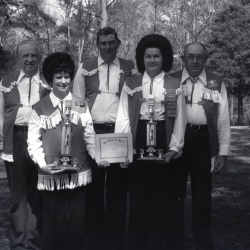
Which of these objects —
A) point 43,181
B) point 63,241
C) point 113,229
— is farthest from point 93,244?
point 43,181

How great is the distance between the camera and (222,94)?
15.8 ft

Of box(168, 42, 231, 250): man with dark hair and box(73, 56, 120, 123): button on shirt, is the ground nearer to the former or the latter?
box(168, 42, 231, 250): man with dark hair

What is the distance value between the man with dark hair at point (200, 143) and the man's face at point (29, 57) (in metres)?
1.60

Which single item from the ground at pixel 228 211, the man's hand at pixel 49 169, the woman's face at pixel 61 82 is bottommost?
the ground at pixel 228 211

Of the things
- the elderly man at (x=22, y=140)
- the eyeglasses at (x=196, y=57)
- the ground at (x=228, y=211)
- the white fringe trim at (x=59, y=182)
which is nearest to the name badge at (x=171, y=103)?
the eyeglasses at (x=196, y=57)

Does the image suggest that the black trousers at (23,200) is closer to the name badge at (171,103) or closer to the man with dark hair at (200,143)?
the man with dark hair at (200,143)

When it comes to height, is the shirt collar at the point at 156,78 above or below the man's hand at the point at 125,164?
above

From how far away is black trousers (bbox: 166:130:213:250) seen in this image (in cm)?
475

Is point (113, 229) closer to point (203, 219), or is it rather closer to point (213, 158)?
point (203, 219)

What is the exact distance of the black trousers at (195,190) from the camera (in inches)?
187

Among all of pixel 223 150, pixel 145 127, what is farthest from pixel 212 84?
pixel 145 127

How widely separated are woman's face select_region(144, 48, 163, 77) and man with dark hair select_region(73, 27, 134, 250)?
531mm

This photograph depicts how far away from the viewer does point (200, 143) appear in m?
4.74

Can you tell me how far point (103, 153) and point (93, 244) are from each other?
122cm
